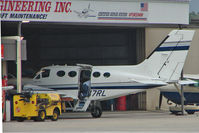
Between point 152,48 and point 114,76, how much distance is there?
28.3ft

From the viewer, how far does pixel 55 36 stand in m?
37.0

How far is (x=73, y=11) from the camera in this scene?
27.5 meters

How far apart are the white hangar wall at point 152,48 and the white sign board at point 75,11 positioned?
598cm

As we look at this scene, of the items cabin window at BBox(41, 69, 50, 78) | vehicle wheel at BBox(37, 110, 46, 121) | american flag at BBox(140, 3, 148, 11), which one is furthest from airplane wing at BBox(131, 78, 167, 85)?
vehicle wheel at BBox(37, 110, 46, 121)

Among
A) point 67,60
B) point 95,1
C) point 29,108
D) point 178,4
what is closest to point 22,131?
point 29,108

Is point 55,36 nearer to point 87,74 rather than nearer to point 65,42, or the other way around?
point 65,42

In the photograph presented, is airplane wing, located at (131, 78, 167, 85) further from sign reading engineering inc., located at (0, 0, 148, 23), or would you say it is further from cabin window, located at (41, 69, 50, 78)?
cabin window, located at (41, 69, 50, 78)

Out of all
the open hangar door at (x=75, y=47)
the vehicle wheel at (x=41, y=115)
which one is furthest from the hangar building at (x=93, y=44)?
the vehicle wheel at (x=41, y=115)

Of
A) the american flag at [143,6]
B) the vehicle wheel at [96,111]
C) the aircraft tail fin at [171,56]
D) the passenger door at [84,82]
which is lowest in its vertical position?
the vehicle wheel at [96,111]

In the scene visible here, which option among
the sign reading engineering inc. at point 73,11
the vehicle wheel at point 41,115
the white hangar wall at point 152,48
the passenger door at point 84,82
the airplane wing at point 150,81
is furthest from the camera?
the white hangar wall at point 152,48

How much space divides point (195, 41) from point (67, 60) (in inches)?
364

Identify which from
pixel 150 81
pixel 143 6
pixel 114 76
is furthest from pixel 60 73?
pixel 143 6

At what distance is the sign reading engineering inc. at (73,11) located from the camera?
85.0 feet

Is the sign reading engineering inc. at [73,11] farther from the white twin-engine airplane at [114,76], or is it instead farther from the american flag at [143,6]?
the white twin-engine airplane at [114,76]
